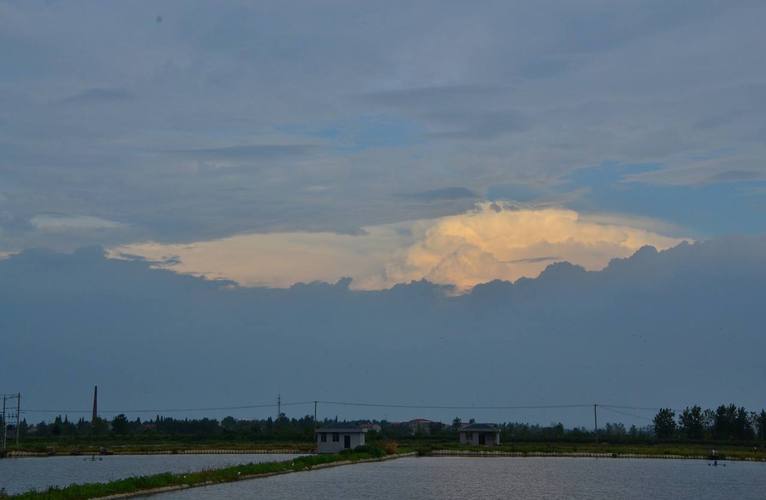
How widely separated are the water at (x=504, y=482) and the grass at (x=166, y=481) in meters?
1.58

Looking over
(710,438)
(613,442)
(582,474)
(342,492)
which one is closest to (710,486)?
(582,474)

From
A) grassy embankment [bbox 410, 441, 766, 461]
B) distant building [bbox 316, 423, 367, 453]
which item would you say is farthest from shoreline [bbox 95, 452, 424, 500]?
grassy embankment [bbox 410, 441, 766, 461]

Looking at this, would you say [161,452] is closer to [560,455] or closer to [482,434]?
[482,434]

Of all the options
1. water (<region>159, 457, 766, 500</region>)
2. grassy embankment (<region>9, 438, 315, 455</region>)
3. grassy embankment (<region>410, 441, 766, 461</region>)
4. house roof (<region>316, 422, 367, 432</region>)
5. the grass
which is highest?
house roof (<region>316, 422, 367, 432</region>)

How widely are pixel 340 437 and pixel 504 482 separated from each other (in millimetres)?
34617

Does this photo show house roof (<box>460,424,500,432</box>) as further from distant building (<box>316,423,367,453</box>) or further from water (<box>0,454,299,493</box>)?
water (<box>0,454,299,493</box>)

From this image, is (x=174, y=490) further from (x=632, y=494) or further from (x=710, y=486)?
(x=710, y=486)

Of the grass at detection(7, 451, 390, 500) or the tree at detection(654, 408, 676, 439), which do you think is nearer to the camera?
the grass at detection(7, 451, 390, 500)

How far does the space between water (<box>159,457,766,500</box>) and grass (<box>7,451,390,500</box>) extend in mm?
1578

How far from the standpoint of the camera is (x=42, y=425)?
602 ft

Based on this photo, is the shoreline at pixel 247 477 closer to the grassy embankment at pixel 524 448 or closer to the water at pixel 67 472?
the water at pixel 67 472

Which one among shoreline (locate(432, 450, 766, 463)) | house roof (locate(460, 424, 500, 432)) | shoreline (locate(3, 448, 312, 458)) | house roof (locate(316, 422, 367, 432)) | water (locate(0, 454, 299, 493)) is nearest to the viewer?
water (locate(0, 454, 299, 493))

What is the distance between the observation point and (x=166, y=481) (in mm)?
49812

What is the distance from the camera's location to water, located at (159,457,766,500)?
159 feet
